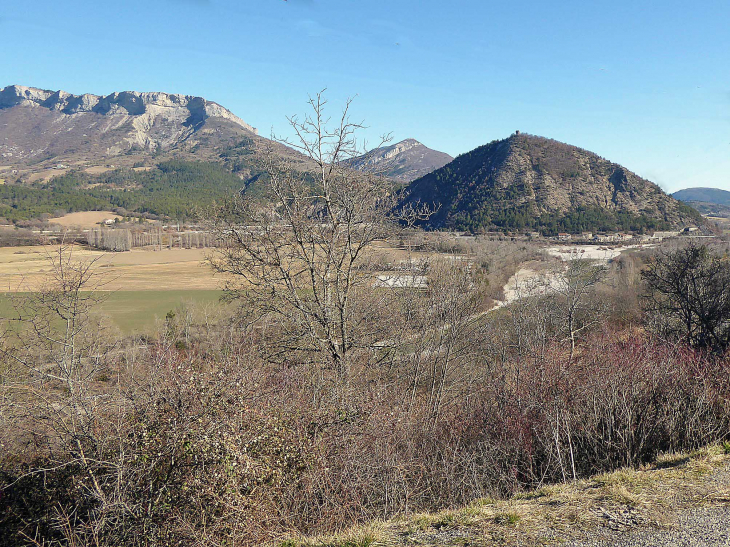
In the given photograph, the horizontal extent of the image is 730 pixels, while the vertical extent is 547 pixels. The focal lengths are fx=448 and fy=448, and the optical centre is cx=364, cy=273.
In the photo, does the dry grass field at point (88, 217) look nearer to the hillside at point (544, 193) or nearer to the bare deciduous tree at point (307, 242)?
the hillside at point (544, 193)

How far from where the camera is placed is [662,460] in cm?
682

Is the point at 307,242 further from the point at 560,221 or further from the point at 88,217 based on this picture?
the point at 88,217

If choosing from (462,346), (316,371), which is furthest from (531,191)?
(316,371)

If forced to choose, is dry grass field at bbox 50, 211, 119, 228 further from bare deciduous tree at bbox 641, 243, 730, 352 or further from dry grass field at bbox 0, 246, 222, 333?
bare deciduous tree at bbox 641, 243, 730, 352

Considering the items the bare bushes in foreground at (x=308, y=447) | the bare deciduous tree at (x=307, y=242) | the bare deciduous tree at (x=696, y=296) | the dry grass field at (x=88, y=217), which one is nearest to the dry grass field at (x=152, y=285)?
the bare deciduous tree at (x=307, y=242)

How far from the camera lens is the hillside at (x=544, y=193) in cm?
9725

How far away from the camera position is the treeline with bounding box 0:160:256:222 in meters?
135

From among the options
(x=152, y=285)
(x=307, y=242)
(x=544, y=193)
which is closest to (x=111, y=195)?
(x=152, y=285)

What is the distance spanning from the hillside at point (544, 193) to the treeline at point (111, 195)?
216ft

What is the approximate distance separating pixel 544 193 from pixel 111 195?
5922 inches

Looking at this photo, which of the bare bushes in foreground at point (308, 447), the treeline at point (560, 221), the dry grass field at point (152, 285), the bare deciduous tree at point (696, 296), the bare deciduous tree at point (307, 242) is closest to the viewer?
the bare bushes in foreground at point (308, 447)

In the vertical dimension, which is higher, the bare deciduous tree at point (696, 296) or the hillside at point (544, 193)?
the hillside at point (544, 193)

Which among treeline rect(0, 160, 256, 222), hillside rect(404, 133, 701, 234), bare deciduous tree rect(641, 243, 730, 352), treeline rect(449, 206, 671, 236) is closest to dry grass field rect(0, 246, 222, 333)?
bare deciduous tree rect(641, 243, 730, 352)

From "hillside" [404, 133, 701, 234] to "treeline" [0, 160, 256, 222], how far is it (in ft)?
216
